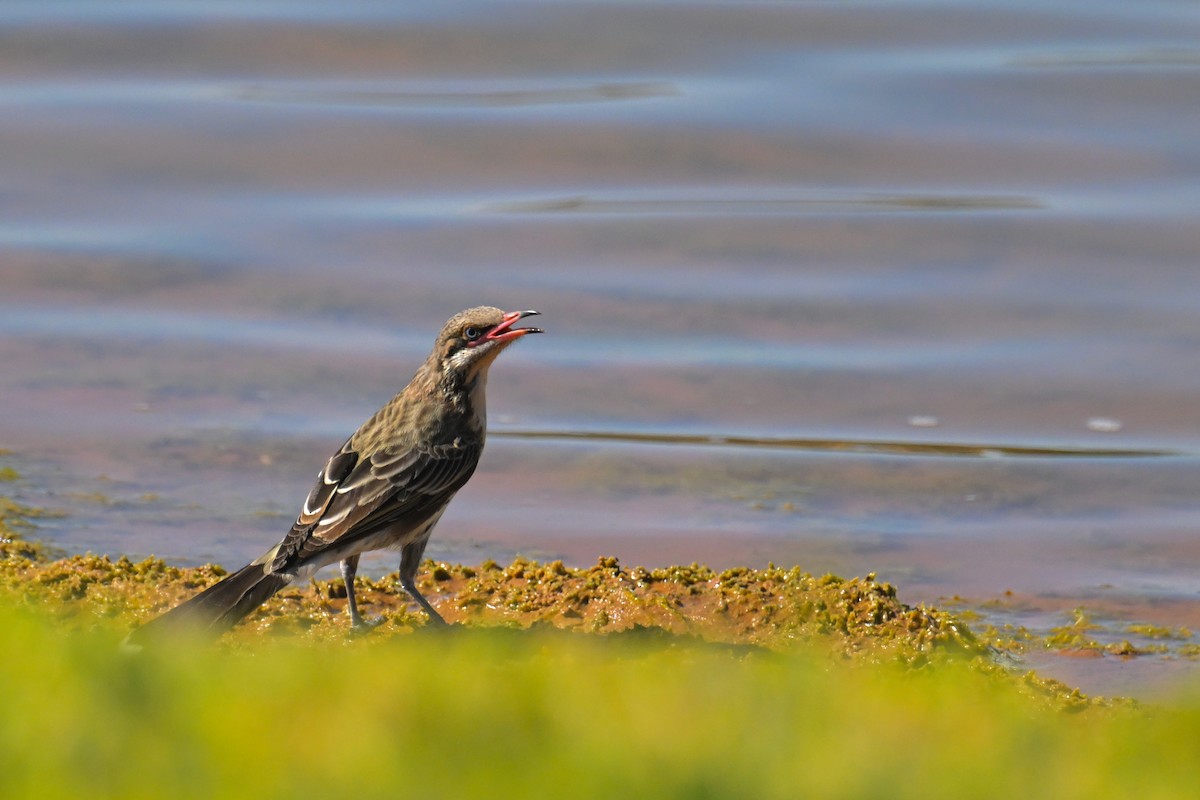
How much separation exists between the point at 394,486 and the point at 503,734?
162 inches

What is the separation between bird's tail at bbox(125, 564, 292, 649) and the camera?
7.92 m

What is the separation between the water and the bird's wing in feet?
6.40

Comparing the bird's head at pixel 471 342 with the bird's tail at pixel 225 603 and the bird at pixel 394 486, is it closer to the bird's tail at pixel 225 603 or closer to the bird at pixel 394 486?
the bird at pixel 394 486

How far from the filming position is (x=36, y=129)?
19297mm

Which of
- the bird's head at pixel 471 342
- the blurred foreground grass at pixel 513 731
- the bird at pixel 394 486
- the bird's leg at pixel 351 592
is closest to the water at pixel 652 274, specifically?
the bird at pixel 394 486

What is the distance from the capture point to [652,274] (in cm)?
1652

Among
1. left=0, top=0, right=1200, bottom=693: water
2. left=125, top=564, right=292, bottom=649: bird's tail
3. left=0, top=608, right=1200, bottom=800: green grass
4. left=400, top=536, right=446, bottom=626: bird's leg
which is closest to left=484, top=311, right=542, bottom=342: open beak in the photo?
left=400, top=536, right=446, bottom=626: bird's leg

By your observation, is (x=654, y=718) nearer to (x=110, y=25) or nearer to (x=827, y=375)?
(x=827, y=375)

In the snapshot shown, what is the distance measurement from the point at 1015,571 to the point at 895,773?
6.72 metres

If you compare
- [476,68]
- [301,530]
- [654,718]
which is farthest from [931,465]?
[476,68]

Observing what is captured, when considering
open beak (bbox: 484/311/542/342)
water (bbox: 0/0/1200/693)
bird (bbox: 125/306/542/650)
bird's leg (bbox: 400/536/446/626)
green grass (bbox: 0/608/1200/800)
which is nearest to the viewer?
green grass (bbox: 0/608/1200/800)

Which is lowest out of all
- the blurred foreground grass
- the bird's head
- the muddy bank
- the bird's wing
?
the muddy bank

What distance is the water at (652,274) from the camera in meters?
11.9

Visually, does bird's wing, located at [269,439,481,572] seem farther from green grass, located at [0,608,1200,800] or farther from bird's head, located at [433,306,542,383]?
green grass, located at [0,608,1200,800]
